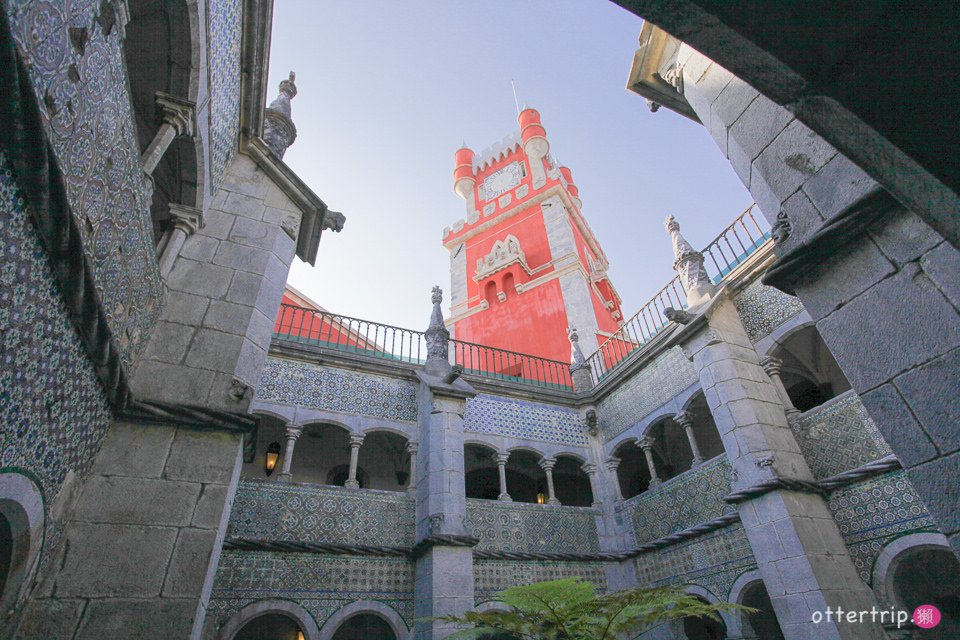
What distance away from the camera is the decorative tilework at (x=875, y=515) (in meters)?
5.12

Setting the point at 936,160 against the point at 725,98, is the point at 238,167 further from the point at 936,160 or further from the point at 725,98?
the point at 936,160

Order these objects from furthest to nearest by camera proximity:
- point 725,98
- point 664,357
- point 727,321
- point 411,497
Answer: point 664,357 < point 411,497 < point 727,321 < point 725,98

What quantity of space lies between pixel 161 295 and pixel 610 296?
15.5m

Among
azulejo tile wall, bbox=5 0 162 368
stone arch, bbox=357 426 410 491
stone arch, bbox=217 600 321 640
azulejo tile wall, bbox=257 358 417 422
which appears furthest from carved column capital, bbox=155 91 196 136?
stone arch, bbox=357 426 410 491

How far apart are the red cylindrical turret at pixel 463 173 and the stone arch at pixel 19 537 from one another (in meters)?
20.7

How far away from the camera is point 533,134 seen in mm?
20875

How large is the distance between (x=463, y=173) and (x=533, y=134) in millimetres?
3570

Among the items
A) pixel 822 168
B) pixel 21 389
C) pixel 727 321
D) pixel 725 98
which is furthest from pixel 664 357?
pixel 21 389

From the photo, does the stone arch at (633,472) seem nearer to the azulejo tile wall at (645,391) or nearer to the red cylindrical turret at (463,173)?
the azulejo tile wall at (645,391)

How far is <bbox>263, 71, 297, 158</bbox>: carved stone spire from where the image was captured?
5.29 m

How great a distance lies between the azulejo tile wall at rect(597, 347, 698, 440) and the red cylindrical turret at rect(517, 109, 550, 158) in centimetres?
1369

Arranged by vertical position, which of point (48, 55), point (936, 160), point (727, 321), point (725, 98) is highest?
point (727, 321)

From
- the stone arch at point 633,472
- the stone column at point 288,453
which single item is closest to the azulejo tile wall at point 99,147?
the stone column at point 288,453

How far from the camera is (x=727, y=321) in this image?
23.4 ft
